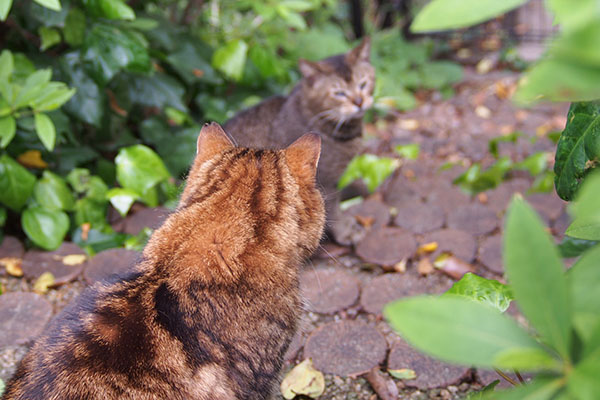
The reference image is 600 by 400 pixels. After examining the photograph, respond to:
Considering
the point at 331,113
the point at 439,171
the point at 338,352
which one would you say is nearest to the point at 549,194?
the point at 439,171

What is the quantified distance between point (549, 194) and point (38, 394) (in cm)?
283

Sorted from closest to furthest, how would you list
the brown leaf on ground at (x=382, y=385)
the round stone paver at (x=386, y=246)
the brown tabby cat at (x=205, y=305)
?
the brown tabby cat at (x=205, y=305) → the brown leaf on ground at (x=382, y=385) → the round stone paver at (x=386, y=246)

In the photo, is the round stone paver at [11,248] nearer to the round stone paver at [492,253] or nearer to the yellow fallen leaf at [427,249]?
the yellow fallen leaf at [427,249]

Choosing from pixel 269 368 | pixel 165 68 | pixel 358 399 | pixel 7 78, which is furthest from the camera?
pixel 165 68

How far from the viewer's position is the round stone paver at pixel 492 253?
274 cm

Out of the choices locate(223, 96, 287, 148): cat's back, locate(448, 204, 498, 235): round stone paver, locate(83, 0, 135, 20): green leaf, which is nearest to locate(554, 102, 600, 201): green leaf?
locate(448, 204, 498, 235): round stone paver

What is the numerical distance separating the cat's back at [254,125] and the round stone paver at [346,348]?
3.82 ft

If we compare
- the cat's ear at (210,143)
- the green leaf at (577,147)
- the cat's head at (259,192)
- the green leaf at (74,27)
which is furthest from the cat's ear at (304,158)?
the green leaf at (74,27)

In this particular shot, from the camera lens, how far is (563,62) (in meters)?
0.71

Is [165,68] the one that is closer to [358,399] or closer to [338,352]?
[338,352]

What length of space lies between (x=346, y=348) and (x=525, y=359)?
5.24ft

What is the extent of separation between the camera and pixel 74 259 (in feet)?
9.21

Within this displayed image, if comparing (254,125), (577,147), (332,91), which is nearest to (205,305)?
(577,147)

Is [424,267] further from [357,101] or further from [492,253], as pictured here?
[357,101]
